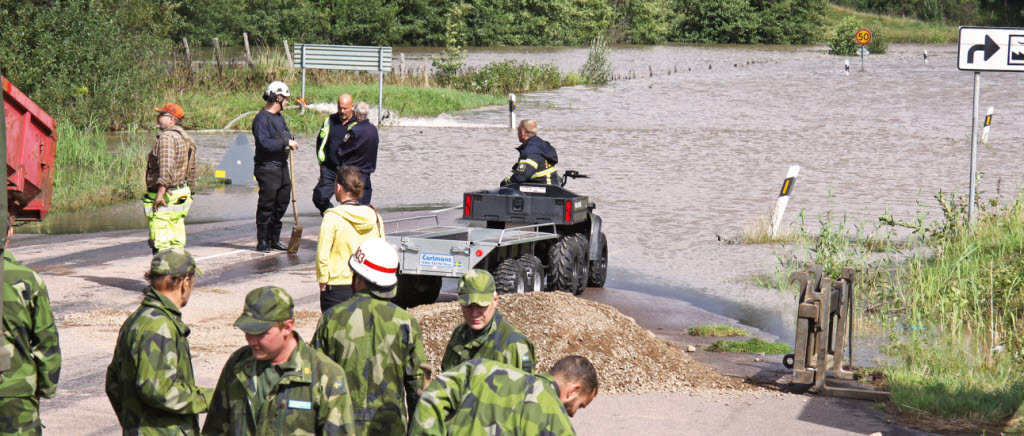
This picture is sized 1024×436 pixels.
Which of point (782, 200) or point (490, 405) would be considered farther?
point (782, 200)

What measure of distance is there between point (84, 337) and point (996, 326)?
7.78m

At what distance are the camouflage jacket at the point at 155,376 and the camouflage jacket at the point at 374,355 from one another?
62 centimetres

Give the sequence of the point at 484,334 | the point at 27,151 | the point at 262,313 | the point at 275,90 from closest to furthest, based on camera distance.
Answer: the point at 262,313 < the point at 484,334 < the point at 27,151 < the point at 275,90

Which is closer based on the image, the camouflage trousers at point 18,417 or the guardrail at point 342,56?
the camouflage trousers at point 18,417

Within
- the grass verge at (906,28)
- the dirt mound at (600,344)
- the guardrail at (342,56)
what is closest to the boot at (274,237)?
the dirt mound at (600,344)

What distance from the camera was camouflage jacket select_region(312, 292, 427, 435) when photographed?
4711 mm

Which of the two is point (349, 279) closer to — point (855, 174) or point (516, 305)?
point (516, 305)

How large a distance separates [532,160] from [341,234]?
4805 millimetres

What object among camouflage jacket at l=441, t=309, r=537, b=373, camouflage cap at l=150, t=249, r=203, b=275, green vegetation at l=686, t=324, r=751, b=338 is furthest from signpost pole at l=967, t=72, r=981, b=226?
camouflage cap at l=150, t=249, r=203, b=275

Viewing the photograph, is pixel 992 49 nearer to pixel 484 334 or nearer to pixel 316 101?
pixel 484 334

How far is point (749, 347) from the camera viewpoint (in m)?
9.62

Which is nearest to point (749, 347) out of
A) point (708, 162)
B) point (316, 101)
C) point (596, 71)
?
point (708, 162)

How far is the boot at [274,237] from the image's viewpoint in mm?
13133

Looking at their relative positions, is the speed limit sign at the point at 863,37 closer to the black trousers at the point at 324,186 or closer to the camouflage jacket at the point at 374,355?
the black trousers at the point at 324,186
